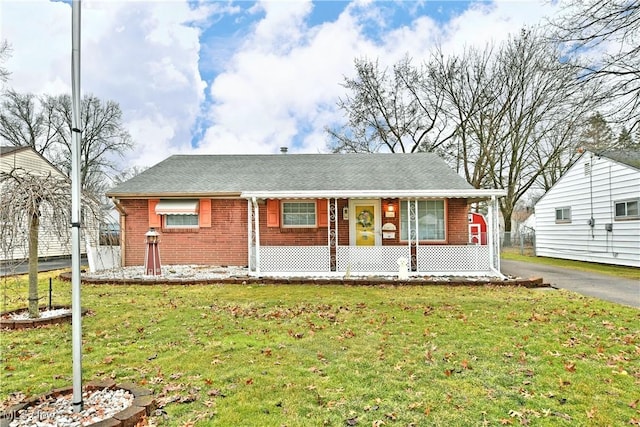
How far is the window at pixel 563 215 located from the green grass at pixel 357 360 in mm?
11860

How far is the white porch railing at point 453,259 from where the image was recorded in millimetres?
11961

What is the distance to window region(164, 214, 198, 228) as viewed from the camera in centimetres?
1443

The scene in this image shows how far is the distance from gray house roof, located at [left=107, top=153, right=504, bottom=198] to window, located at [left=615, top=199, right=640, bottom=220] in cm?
640

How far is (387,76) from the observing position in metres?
28.2

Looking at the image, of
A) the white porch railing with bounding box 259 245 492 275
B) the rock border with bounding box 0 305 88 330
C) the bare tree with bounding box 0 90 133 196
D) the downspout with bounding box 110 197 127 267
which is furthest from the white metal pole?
the bare tree with bounding box 0 90 133 196

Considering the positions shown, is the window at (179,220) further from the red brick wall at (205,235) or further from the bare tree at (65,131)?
the bare tree at (65,131)

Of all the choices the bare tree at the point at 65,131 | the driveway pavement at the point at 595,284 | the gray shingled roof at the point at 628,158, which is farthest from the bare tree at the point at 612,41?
the bare tree at the point at 65,131

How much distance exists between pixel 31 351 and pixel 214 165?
12.3 metres

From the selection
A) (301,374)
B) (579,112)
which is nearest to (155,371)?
(301,374)

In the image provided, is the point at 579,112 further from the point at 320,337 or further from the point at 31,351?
the point at 31,351

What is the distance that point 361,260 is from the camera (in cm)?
1233

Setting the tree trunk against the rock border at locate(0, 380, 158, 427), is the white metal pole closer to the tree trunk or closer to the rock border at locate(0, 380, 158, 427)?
the rock border at locate(0, 380, 158, 427)

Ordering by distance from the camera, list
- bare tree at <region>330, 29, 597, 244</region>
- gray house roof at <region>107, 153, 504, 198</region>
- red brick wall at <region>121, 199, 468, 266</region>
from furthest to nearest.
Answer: bare tree at <region>330, 29, 597, 244</region>
red brick wall at <region>121, 199, 468, 266</region>
gray house roof at <region>107, 153, 504, 198</region>

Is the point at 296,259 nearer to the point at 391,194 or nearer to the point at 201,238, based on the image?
the point at 391,194
